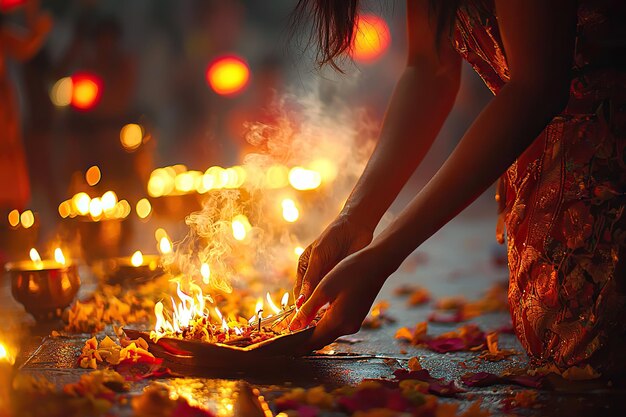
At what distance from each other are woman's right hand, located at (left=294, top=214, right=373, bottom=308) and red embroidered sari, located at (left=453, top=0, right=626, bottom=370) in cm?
60

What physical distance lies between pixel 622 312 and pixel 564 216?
0.36 metres

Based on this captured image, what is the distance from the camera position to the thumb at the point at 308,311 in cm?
264

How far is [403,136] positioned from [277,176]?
410 cm

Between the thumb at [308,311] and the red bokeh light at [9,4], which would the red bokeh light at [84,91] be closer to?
the red bokeh light at [9,4]

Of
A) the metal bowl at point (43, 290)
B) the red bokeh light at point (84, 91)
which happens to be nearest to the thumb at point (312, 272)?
the metal bowl at point (43, 290)

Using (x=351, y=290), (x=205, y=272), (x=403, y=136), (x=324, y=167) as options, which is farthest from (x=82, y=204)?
(x=351, y=290)

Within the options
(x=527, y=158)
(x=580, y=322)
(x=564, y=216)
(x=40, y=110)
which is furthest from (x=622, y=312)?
(x=40, y=110)

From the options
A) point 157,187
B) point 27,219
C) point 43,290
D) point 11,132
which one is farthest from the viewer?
point 11,132

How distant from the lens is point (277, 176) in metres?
7.26

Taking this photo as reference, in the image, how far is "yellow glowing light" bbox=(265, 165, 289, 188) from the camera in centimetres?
697

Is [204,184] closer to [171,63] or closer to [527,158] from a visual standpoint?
[527,158]

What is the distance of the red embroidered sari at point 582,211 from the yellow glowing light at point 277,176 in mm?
4082

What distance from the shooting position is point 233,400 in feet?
8.45

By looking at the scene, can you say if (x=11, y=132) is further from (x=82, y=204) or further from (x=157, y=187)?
(x=82, y=204)
